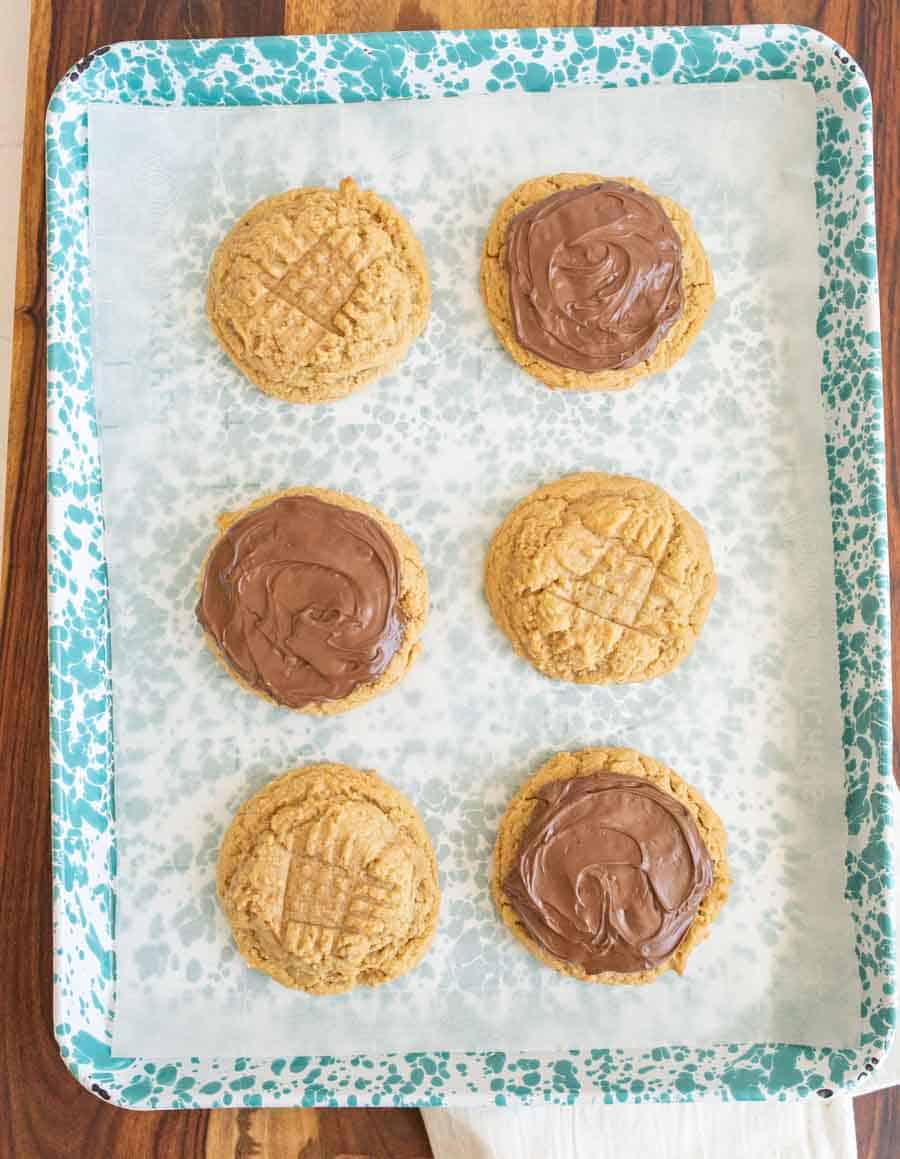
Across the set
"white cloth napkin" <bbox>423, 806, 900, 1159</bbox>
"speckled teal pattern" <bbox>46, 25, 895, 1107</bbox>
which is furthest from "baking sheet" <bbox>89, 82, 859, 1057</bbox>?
"white cloth napkin" <bbox>423, 806, 900, 1159</bbox>

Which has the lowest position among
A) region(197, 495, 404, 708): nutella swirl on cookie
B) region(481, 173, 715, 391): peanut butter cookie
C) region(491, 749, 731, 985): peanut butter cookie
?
region(491, 749, 731, 985): peanut butter cookie

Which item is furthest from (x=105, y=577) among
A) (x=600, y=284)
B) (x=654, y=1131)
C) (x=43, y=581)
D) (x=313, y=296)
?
(x=654, y=1131)

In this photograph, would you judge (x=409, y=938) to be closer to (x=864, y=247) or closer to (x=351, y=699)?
(x=351, y=699)

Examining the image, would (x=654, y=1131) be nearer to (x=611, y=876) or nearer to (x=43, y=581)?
(x=611, y=876)

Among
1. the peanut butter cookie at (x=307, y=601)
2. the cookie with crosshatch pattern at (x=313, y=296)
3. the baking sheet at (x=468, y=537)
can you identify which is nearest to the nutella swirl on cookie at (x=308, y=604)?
the peanut butter cookie at (x=307, y=601)

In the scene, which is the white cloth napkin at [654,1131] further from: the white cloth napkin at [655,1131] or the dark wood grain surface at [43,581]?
the dark wood grain surface at [43,581]

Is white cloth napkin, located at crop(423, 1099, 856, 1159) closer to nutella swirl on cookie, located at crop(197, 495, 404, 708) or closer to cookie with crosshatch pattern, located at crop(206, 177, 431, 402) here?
nutella swirl on cookie, located at crop(197, 495, 404, 708)

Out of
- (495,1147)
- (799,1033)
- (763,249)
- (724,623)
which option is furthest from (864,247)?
(495,1147)
